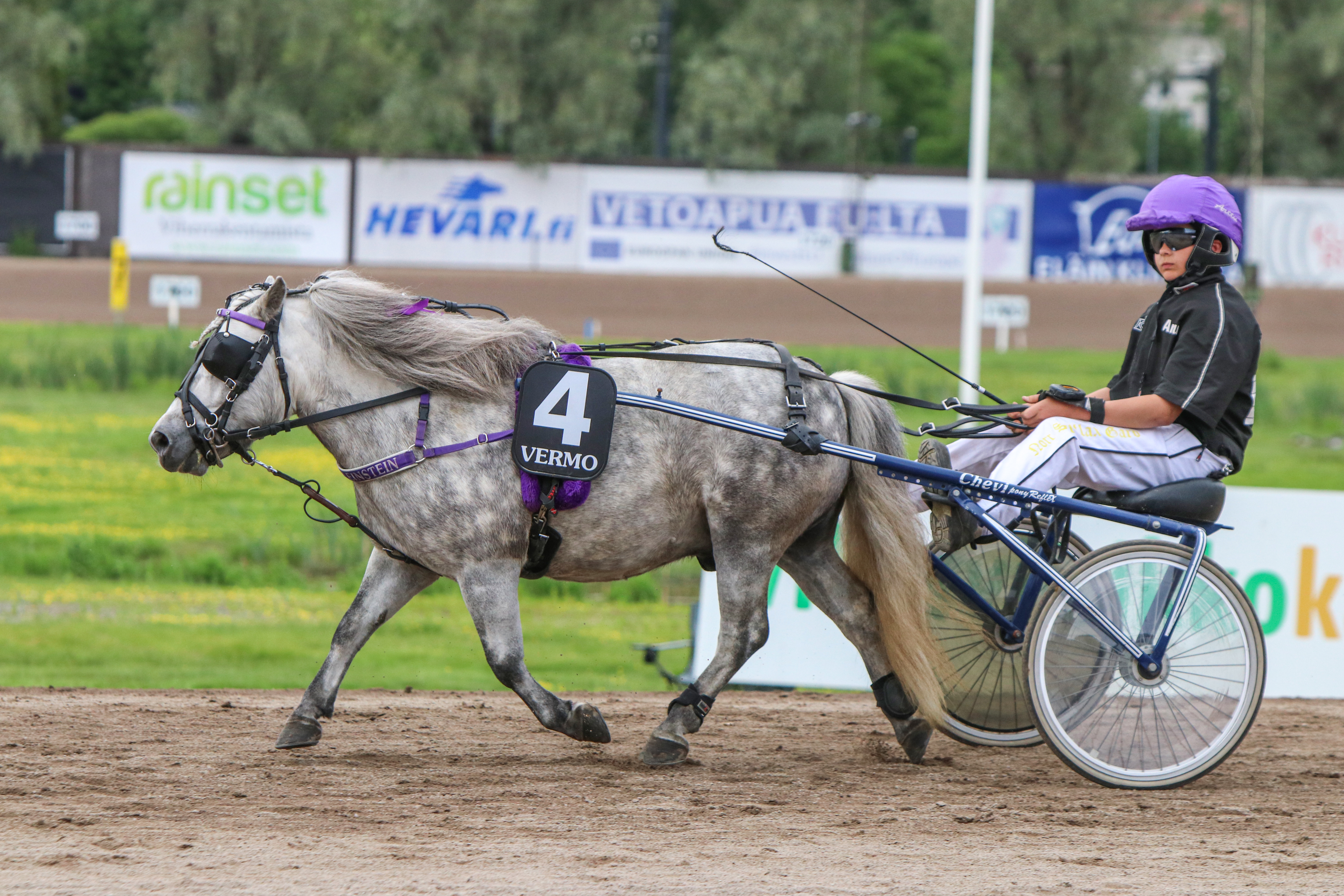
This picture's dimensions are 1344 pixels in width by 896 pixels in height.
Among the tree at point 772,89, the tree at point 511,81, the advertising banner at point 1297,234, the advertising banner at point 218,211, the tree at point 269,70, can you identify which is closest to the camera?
the advertising banner at point 218,211

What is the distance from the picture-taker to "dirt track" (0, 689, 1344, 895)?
4020 millimetres

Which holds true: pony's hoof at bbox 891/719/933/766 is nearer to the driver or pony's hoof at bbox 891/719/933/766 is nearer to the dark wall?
the driver

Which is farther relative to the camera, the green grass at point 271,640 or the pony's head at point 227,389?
the green grass at point 271,640

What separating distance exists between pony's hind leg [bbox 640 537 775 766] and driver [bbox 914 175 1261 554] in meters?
0.66

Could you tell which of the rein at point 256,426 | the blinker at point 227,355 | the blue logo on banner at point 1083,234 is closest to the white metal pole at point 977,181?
the rein at point 256,426

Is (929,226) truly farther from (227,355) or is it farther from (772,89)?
(227,355)

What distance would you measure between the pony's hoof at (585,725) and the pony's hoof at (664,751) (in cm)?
21

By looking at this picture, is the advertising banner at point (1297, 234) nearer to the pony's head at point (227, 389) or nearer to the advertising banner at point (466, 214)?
the advertising banner at point (466, 214)

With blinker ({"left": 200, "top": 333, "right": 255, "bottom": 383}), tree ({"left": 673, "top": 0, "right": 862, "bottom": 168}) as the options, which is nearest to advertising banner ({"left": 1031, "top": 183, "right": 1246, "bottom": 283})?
tree ({"left": 673, "top": 0, "right": 862, "bottom": 168})

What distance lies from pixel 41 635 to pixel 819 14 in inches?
772

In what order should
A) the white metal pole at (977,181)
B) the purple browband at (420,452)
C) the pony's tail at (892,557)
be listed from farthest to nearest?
the white metal pole at (977,181)
the pony's tail at (892,557)
the purple browband at (420,452)

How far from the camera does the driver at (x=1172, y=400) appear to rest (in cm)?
506

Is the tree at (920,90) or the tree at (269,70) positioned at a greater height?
the tree at (920,90)

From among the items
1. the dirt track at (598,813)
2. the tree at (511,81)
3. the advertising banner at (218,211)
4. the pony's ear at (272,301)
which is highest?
the tree at (511,81)
